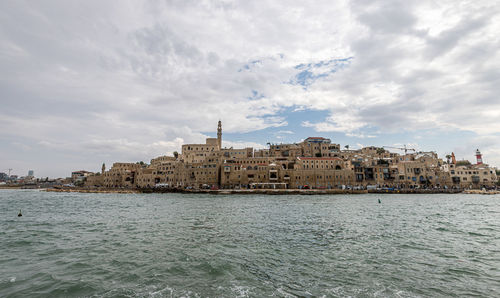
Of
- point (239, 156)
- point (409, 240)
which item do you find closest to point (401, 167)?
point (239, 156)

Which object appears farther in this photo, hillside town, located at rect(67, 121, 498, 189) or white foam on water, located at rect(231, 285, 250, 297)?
hillside town, located at rect(67, 121, 498, 189)

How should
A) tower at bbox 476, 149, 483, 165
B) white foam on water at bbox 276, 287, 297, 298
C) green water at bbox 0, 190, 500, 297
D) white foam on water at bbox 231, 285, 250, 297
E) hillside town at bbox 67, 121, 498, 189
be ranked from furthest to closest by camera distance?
tower at bbox 476, 149, 483, 165 < hillside town at bbox 67, 121, 498, 189 < green water at bbox 0, 190, 500, 297 < white foam on water at bbox 231, 285, 250, 297 < white foam on water at bbox 276, 287, 297, 298

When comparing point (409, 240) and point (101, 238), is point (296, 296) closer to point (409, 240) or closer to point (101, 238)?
point (409, 240)

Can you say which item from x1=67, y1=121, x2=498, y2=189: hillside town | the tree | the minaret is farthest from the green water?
the tree

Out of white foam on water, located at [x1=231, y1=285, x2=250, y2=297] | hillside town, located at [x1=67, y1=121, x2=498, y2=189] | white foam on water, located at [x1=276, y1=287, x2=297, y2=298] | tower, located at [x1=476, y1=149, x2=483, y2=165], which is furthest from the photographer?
tower, located at [x1=476, y1=149, x2=483, y2=165]

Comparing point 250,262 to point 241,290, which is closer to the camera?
point 241,290

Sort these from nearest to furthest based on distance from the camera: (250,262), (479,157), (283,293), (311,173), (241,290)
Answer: (283,293) → (241,290) → (250,262) → (311,173) → (479,157)

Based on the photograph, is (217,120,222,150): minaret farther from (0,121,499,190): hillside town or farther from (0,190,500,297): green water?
(0,190,500,297): green water

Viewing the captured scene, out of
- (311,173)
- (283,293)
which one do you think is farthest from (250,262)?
(311,173)

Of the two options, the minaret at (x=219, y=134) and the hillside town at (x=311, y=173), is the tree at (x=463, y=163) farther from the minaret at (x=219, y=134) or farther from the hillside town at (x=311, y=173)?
the minaret at (x=219, y=134)

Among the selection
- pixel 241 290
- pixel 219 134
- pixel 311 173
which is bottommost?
pixel 241 290

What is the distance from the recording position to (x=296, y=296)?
7344 mm

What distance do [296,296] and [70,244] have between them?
41.9 ft

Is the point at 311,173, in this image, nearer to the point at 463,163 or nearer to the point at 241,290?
the point at 241,290
